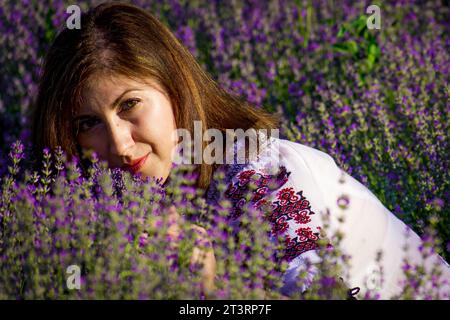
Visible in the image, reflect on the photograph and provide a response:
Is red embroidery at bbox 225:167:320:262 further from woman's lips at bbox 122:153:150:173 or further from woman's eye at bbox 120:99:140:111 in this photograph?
woman's eye at bbox 120:99:140:111

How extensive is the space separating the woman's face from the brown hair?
0.08 meters

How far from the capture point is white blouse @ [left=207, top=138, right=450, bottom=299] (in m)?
2.27

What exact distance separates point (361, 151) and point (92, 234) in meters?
1.87

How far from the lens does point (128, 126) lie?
2.40 meters

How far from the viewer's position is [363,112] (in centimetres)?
352

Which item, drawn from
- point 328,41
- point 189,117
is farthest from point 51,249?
point 328,41

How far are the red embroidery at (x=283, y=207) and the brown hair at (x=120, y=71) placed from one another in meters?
0.32

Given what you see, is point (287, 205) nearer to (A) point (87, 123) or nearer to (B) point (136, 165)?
(B) point (136, 165)

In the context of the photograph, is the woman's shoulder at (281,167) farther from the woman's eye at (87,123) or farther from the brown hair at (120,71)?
the woman's eye at (87,123)

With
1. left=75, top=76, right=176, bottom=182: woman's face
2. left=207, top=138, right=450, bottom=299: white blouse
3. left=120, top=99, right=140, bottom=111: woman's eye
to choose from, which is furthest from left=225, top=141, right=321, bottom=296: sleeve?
left=120, top=99, right=140, bottom=111: woman's eye

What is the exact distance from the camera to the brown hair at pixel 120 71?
8.53ft
